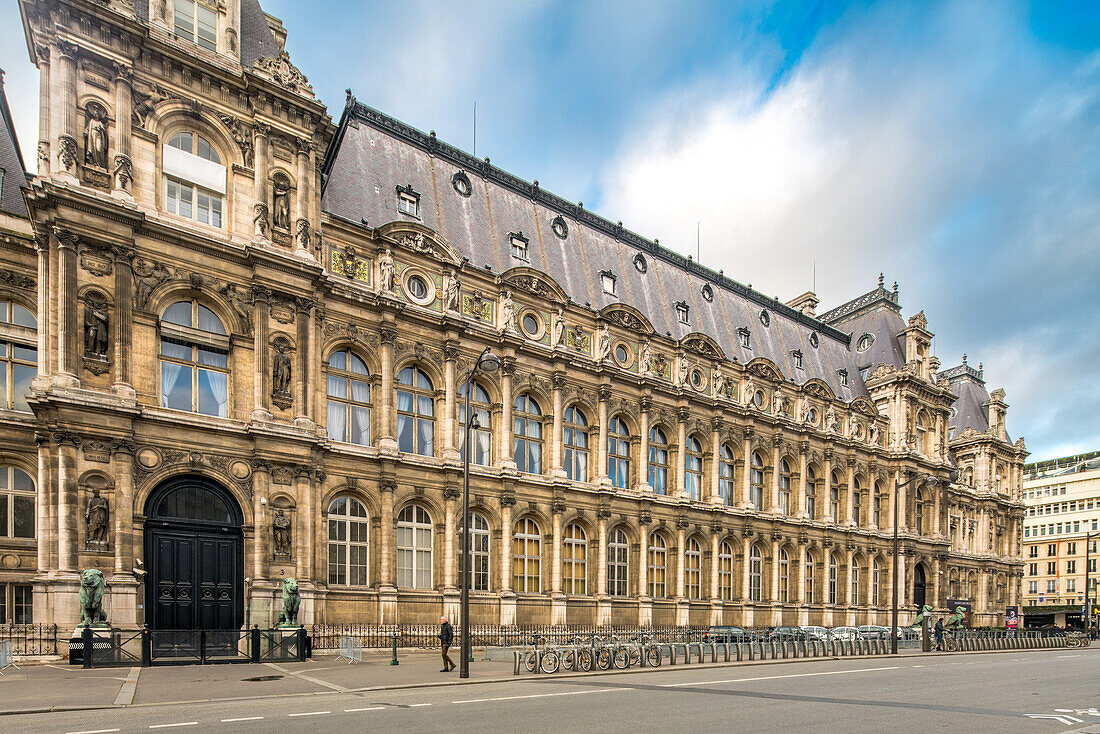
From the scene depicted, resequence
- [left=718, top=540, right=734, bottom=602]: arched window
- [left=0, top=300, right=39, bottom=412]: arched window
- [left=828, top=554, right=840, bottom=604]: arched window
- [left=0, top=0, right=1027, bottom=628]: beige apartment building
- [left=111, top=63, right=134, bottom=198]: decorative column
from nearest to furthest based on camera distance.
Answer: [left=0, top=0, right=1027, bottom=628]: beige apartment building, [left=111, top=63, right=134, bottom=198]: decorative column, [left=0, top=300, right=39, bottom=412]: arched window, [left=718, top=540, right=734, bottom=602]: arched window, [left=828, top=554, right=840, bottom=604]: arched window

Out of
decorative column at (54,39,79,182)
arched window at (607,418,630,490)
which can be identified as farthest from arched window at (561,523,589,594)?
decorative column at (54,39,79,182)

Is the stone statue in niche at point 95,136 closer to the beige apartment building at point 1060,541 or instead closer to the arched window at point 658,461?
the arched window at point 658,461

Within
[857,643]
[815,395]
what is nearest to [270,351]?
[857,643]

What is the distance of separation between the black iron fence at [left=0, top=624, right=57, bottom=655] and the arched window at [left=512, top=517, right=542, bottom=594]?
718 inches

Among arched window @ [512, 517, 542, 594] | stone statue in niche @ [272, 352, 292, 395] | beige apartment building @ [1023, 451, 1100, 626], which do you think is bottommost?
beige apartment building @ [1023, 451, 1100, 626]

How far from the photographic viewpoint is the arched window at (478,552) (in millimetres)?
34438

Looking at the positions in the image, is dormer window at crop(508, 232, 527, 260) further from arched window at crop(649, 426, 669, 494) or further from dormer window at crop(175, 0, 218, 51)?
dormer window at crop(175, 0, 218, 51)

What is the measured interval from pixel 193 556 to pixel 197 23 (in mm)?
19209

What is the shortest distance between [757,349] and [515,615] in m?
26.9

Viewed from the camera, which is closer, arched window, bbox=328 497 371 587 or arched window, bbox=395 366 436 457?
arched window, bbox=328 497 371 587

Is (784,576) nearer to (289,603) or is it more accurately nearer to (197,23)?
(289,603)

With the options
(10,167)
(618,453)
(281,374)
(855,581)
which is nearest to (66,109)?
(10,167)

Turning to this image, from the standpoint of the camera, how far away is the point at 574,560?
1523 inches

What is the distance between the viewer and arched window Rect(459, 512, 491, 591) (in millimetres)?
34438
